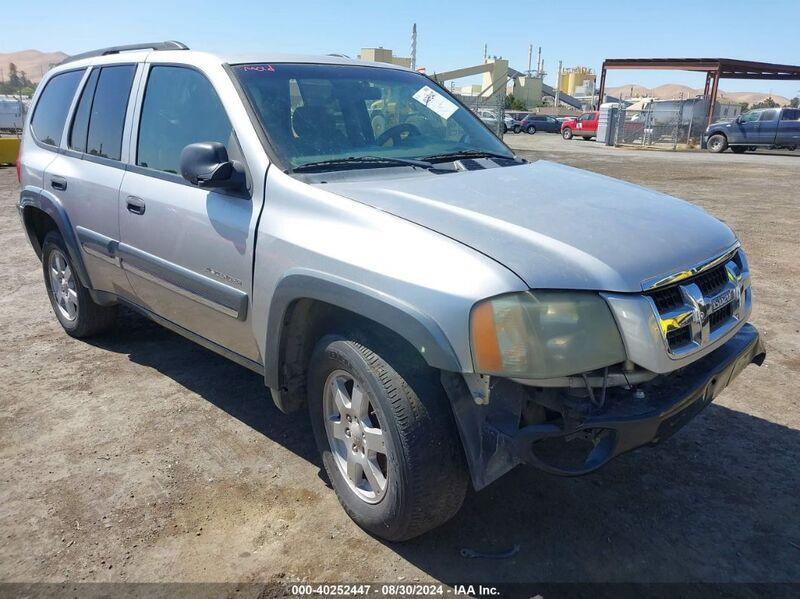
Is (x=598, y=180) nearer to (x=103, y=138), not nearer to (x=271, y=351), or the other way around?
(x=271, y=351)

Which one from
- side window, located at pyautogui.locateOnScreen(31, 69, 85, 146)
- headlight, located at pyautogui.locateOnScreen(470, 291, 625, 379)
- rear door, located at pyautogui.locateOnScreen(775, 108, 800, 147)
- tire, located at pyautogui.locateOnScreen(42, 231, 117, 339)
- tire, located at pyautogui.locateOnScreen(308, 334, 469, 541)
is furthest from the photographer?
rear door, located at pyautogui.locateOnScreen(775, 108, 800, 147)

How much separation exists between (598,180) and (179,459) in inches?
102

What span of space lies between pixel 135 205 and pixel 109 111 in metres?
0.82

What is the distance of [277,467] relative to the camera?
330 cm

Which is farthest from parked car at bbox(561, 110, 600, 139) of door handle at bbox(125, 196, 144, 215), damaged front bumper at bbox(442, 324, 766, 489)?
damaged front bumper at bbox(442, 324, 766, 489)

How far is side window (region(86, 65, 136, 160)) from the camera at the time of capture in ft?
12.8

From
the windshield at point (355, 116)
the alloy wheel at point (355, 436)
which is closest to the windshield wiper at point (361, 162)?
the windshield at point (355, 116)

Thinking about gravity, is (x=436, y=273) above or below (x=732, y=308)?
above

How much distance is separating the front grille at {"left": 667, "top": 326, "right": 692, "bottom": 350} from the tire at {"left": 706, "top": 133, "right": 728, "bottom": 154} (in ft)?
90.8

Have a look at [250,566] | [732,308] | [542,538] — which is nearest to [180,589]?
[250,566]

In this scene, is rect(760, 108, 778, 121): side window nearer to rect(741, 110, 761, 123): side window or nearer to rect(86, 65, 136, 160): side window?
rect(741, 110, 761, 123): side window

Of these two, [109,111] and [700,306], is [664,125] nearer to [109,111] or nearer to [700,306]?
[109,111]

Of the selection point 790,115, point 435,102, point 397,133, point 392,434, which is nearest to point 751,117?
point 790,115

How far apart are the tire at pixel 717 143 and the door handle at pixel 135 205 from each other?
2766 centimetres
